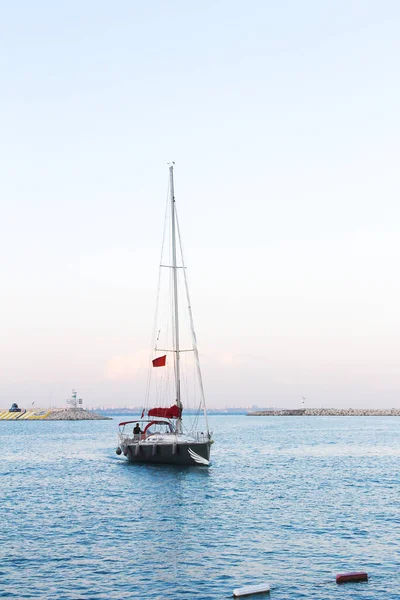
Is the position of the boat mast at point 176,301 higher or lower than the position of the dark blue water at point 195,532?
higher

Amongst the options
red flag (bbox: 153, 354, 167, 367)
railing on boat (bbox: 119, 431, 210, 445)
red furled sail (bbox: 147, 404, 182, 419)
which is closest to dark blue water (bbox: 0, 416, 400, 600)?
railing on boat (bbox: 119, 431, 210, 445)

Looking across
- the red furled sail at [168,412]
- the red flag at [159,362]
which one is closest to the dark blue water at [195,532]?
the red furled sail at [168,412]

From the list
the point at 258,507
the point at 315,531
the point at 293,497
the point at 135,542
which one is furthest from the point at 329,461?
the point at 135,542

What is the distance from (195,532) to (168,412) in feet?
84.1

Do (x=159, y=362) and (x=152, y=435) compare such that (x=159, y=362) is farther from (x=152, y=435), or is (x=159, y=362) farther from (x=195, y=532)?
(x=195, y=532)

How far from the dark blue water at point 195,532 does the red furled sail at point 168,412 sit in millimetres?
5019

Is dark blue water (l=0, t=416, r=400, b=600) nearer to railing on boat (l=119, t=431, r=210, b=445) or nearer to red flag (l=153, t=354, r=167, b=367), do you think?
railing on boat (l=119, t=431, r=210, b=445)

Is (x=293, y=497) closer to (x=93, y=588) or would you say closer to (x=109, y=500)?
(x=109, y=500)

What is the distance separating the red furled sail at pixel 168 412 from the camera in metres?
59.5

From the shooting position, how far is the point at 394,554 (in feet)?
98.1

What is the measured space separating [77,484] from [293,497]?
1910 centimetres

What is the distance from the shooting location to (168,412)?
60.0 meters

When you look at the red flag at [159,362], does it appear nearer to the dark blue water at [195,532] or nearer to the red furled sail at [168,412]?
the red furled sail at [168,412]

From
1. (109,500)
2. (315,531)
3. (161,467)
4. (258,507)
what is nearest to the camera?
(315,531)
